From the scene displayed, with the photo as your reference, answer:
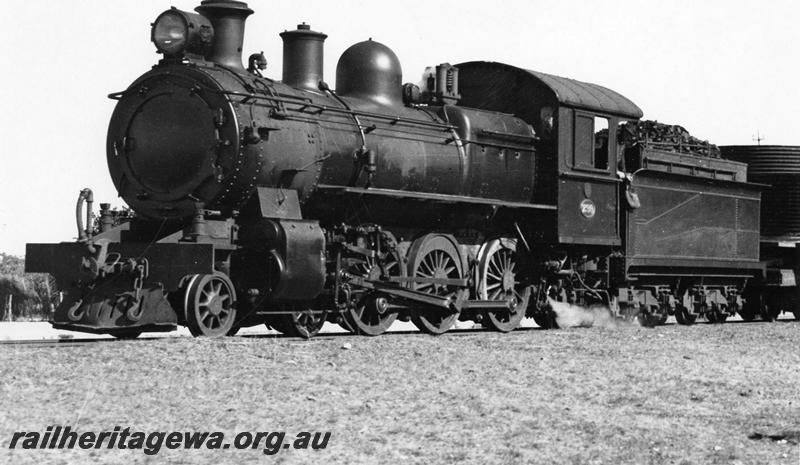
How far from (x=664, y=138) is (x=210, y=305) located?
10.8m

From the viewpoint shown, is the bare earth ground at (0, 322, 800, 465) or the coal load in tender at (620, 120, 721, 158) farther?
the coal load in tender at (620, 120, 721, 158)

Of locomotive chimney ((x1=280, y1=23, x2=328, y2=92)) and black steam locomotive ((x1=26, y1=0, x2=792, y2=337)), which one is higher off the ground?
locomotive chimney ((x1=280, y1=23, x2=328, y2=92))

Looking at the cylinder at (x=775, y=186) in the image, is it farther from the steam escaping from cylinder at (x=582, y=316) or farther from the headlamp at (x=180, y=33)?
the headlamp at (x=180, y=33)

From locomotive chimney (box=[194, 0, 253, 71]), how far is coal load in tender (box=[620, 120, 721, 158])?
7600 millimetres

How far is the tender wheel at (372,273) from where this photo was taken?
1412 centimetres

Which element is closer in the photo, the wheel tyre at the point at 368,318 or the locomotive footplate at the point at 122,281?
the locomotive footplate at the point at 122,281

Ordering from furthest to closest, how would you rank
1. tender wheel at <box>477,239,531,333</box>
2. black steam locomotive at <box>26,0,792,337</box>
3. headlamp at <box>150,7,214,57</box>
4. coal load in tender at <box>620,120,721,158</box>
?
coal load in tender at <box>620,120,721,158</box> → tender wheel at <box>477,239,531,333</box> → headlamp at <box>150,7,214,57</box> → black steam locomotive at <box>26,0,792,337</box>

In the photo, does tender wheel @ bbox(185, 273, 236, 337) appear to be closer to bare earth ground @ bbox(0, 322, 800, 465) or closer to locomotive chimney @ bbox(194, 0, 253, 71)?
bare earth ground @ bbox(0, 322, 800, 465)

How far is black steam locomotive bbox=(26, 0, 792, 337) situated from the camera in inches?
492

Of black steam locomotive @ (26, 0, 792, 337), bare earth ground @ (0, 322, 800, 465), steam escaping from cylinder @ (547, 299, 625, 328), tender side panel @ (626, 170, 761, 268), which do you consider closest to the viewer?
bare earth ground @ (0, 322, 800, 465)
